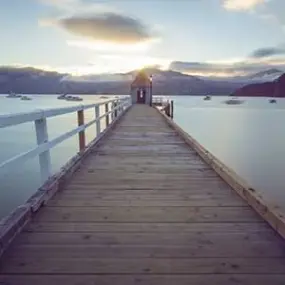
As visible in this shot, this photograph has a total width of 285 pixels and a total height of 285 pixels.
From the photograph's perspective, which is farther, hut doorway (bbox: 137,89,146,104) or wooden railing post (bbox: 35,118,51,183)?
hut doorway (bbox: 137,89,146,104)

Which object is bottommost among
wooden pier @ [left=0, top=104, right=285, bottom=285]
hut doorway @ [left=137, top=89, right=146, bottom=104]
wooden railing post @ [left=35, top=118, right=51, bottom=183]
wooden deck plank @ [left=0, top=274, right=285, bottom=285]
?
hut doorway @ [left=137, top=89, right=146, bottom=104]

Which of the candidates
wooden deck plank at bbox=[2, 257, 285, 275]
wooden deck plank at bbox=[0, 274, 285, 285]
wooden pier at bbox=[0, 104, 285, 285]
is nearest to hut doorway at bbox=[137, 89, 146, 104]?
wooden pier at bbox=[0, 104, 285, 285]

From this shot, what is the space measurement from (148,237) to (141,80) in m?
36.3

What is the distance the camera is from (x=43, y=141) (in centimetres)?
342

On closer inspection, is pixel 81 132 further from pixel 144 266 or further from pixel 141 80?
pixel 141 80

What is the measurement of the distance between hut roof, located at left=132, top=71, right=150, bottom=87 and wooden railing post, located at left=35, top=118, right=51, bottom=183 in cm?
3426

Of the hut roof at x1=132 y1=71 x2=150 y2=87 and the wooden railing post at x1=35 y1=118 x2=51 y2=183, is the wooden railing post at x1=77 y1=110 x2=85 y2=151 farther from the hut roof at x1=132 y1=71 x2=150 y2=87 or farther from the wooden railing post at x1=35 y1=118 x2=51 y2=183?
the hut roof at x1=132 y1=71 x2=150 y2=87

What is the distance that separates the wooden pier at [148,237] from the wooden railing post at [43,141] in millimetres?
278

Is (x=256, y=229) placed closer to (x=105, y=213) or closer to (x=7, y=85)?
(x=105, y=213)

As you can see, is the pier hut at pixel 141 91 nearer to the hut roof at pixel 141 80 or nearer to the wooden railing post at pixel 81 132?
the hut roof at pixel 141 80

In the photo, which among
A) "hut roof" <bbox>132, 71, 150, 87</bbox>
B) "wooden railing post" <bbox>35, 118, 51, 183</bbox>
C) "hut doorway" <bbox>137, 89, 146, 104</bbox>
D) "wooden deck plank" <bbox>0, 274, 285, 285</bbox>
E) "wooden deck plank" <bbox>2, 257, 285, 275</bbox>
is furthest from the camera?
"hut doorway" <bbox>137, 89, 146, 104</bbox>

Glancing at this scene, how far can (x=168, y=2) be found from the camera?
12352 mm

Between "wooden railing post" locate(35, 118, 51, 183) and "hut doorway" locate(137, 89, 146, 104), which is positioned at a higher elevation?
"wooden railing post" locate(35, 118, 51, 183)

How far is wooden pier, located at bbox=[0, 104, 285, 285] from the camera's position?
1.95m
